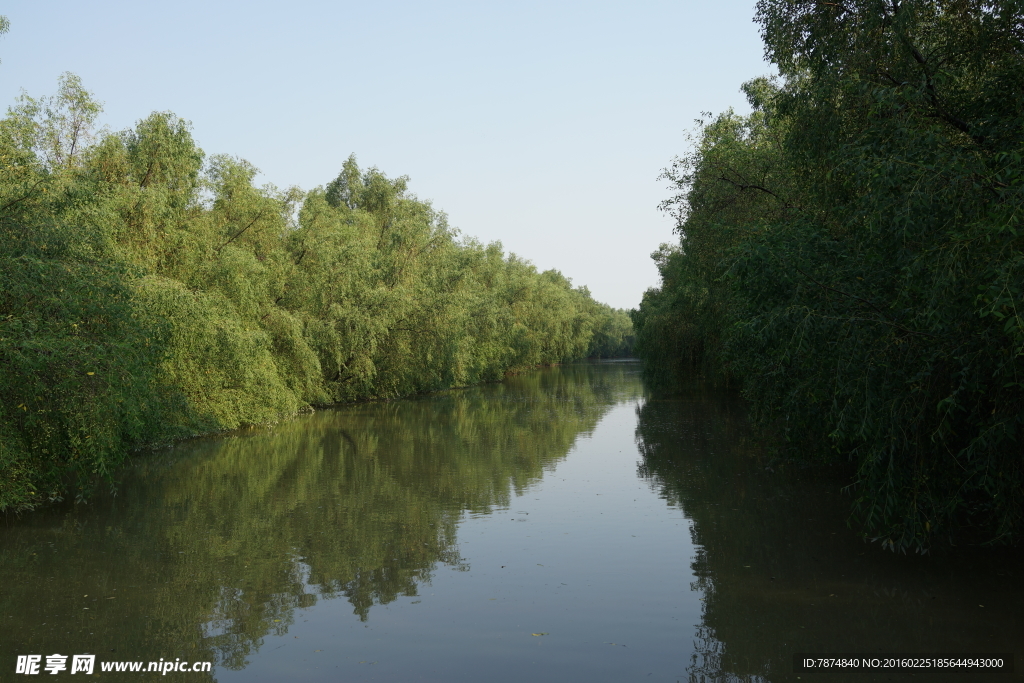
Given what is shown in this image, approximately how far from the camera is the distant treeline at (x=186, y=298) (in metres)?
11.6

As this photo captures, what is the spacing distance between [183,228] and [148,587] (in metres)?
15.9

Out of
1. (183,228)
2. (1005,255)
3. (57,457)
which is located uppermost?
(183,228)

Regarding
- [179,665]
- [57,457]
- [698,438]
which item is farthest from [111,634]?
[698,438]

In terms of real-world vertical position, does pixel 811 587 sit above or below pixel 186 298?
below

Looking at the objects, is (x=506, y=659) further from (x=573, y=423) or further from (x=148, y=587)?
(x=573, y=423)

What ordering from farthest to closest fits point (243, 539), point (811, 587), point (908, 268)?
1. point (243, 539)
2. point (811, 587)
3. point (908, 268)

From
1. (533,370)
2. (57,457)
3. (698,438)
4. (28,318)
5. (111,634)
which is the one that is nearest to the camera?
(111,634)

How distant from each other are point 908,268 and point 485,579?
560 cm

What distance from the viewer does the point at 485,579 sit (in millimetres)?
9602

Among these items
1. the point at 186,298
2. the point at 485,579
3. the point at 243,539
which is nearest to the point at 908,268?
the point at 485,579

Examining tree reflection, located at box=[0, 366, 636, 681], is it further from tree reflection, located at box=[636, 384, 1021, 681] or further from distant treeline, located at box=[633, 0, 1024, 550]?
distant treeline, located at box=[633, 0, 1024, 550]

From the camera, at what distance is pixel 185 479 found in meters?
16.7

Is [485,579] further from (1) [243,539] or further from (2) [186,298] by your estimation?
(2) [186,298]

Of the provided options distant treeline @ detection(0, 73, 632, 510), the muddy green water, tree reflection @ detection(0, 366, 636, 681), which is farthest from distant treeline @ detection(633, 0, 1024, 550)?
distant treeline @ detection(0, 73, 632, 510)
